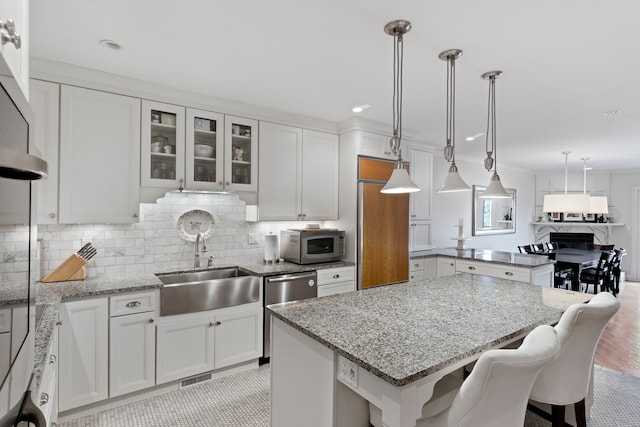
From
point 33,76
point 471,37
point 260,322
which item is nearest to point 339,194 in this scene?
point 260,322

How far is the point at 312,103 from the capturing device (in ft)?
10.7

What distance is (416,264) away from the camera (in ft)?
14.7

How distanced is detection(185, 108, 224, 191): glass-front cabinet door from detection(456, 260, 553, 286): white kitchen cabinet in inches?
129

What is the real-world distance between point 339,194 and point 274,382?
2.43 m

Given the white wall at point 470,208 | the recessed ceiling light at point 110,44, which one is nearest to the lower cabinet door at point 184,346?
the recessed ceiling light at point 110,44

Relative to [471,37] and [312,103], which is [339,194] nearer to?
[312,103]

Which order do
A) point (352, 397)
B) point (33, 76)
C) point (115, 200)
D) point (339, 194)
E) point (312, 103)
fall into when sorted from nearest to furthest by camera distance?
1. point (352, 397)
2. point (33, 76)
3. point (115, 200)
4. point (312, 103)
5. point (339, 194)

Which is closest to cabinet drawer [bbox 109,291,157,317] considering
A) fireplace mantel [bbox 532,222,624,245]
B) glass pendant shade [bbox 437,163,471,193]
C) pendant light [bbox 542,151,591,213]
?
glass pendant shade [bbox 437,163,471,193]

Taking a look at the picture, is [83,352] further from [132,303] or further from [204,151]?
[204,151]

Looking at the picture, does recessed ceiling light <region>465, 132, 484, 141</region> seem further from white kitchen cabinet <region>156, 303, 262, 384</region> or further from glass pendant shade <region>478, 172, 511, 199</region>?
white kitchen cabinet <region>156, 303, 262, 384</region>

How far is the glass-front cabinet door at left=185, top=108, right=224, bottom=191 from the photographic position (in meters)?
3.03

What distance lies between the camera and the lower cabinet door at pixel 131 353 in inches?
94.7

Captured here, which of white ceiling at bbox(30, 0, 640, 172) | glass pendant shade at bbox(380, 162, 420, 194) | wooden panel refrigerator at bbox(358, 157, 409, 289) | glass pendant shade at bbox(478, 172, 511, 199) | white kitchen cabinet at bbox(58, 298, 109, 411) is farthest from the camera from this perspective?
wooden panel refrigerator at bbox(358, 157, 409, 289)

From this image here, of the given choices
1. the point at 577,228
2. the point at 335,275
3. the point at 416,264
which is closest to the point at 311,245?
the point at 335,275
